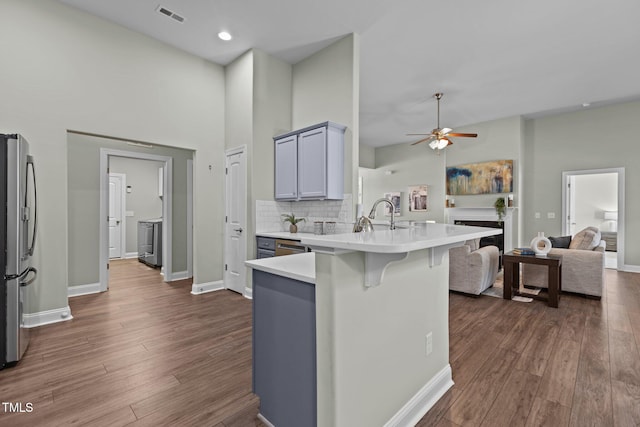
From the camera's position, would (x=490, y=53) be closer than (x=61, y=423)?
No

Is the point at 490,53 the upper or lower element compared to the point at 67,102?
upper

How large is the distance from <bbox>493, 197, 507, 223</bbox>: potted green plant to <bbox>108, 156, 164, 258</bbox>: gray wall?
25.7 ft

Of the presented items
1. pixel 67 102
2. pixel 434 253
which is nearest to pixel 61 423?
pixel 434 253

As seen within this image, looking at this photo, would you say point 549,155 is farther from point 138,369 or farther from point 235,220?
point 138,369

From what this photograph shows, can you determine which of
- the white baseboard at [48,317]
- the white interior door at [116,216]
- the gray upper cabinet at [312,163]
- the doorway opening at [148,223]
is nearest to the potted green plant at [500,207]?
the gray upper cabinet at [312,163]

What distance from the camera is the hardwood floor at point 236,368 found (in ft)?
5.60

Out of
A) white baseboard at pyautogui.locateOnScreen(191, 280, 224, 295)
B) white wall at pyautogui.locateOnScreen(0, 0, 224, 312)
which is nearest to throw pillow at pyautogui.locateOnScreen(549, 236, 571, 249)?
white baseboard at pyautogui.locateOnScreen(191, 280, 224, 295)

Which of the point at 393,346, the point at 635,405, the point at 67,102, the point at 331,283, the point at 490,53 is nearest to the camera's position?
the point at 331,283

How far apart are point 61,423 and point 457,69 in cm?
566

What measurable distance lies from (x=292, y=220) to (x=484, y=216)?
191 inches

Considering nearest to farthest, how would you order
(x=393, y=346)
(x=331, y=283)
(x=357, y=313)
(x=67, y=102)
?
(x=331, y=283) < (x=357, y=313) < (x=393, y=346) < (x=67, y=102)

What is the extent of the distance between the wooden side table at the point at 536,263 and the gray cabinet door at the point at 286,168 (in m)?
2.99

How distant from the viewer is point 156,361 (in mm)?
2316

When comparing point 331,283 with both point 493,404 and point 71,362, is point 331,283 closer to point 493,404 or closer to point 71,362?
point 493,404
